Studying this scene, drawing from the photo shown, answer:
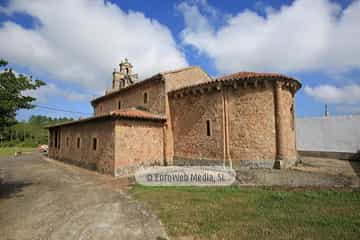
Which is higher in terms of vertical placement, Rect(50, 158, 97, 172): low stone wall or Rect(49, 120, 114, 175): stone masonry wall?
Rect(49, 120, 114, 175): stone masonry wall

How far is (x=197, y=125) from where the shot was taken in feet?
46.2

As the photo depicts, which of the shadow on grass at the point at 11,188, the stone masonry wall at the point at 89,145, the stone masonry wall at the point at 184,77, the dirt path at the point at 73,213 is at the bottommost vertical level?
the shadow on grass at the point at 11,188

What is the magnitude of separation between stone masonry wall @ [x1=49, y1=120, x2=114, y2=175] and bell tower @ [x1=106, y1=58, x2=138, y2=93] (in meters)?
9.54

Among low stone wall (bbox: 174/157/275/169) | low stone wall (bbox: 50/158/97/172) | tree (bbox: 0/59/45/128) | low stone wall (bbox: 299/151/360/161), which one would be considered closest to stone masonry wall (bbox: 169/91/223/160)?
low stone wall (bbox: 174/157/275/169)

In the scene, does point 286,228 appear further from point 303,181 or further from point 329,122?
point 329,122

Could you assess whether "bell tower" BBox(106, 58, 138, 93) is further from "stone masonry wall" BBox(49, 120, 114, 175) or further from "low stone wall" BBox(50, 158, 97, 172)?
"low stone wall" BBox(50, 158, 97, 172)

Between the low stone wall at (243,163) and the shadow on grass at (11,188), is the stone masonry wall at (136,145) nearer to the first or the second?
the low stone wall at (243,163)

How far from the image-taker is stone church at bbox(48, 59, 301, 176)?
39.4 feet

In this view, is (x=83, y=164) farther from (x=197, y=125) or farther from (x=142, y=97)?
(x=197, y=125)

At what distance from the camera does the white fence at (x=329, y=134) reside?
53.9 feet

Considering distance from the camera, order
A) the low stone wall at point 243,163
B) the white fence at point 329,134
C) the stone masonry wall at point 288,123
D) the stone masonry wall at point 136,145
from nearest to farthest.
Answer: the low stone wall at point 243,163
the stone masonry wall at point 136,145
the stone masonry wall at point 288,123
the white fence at point 329,134

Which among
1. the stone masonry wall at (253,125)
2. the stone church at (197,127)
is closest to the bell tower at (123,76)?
the stone church at (197,127)

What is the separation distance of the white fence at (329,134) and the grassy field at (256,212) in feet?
39.6

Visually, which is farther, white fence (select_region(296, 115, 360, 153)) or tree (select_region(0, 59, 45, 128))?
white fence (select_region(296, 115, 360, 153))
